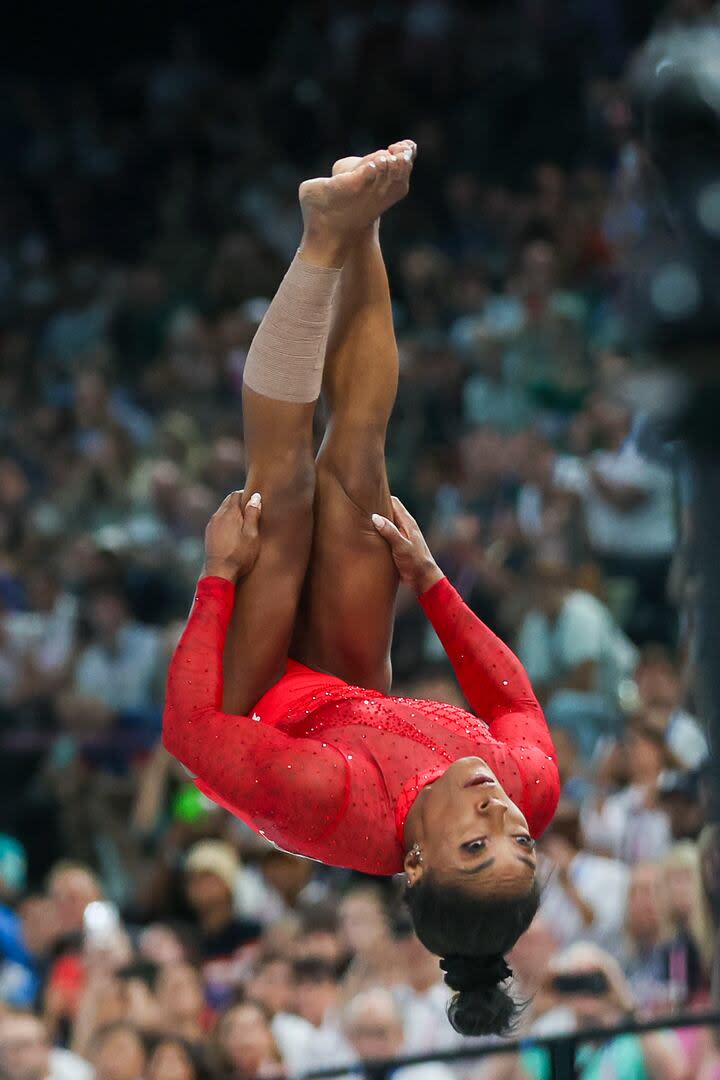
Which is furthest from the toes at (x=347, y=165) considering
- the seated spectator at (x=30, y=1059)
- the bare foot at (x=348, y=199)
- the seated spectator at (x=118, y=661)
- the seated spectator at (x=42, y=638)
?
the seated spectator at (x=42, y=638)

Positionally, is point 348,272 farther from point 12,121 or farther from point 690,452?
point 12,121

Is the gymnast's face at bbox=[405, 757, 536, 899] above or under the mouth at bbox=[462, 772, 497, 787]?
under

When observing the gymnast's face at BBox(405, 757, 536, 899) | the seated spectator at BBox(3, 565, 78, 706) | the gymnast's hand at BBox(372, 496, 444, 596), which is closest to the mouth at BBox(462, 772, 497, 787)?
the gymnast's face at BBox(405, 757, 536, 899)

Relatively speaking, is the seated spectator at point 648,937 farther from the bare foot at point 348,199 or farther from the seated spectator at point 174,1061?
the bare foot at point 348,199

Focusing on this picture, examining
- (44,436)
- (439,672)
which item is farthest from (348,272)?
(44,436)

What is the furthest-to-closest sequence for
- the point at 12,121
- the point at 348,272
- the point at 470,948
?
the point at 12,121 → the point at 348,272 → the point at 470,948

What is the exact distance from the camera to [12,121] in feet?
30.7

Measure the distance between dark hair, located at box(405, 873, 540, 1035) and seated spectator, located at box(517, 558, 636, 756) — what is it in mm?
2501

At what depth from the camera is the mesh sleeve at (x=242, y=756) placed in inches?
103

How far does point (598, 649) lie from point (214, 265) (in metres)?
3.63

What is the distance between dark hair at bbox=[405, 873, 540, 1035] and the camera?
8.37 feet

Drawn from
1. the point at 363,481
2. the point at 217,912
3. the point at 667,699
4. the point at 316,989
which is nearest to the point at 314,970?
the point at 316,989

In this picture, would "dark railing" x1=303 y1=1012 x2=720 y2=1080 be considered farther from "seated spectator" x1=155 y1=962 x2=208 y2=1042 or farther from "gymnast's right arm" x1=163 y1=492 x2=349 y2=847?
"seated spectator" x1=155 y1=962 x2=208 y2=1042

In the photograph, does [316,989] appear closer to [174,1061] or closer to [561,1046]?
[174,1061]
